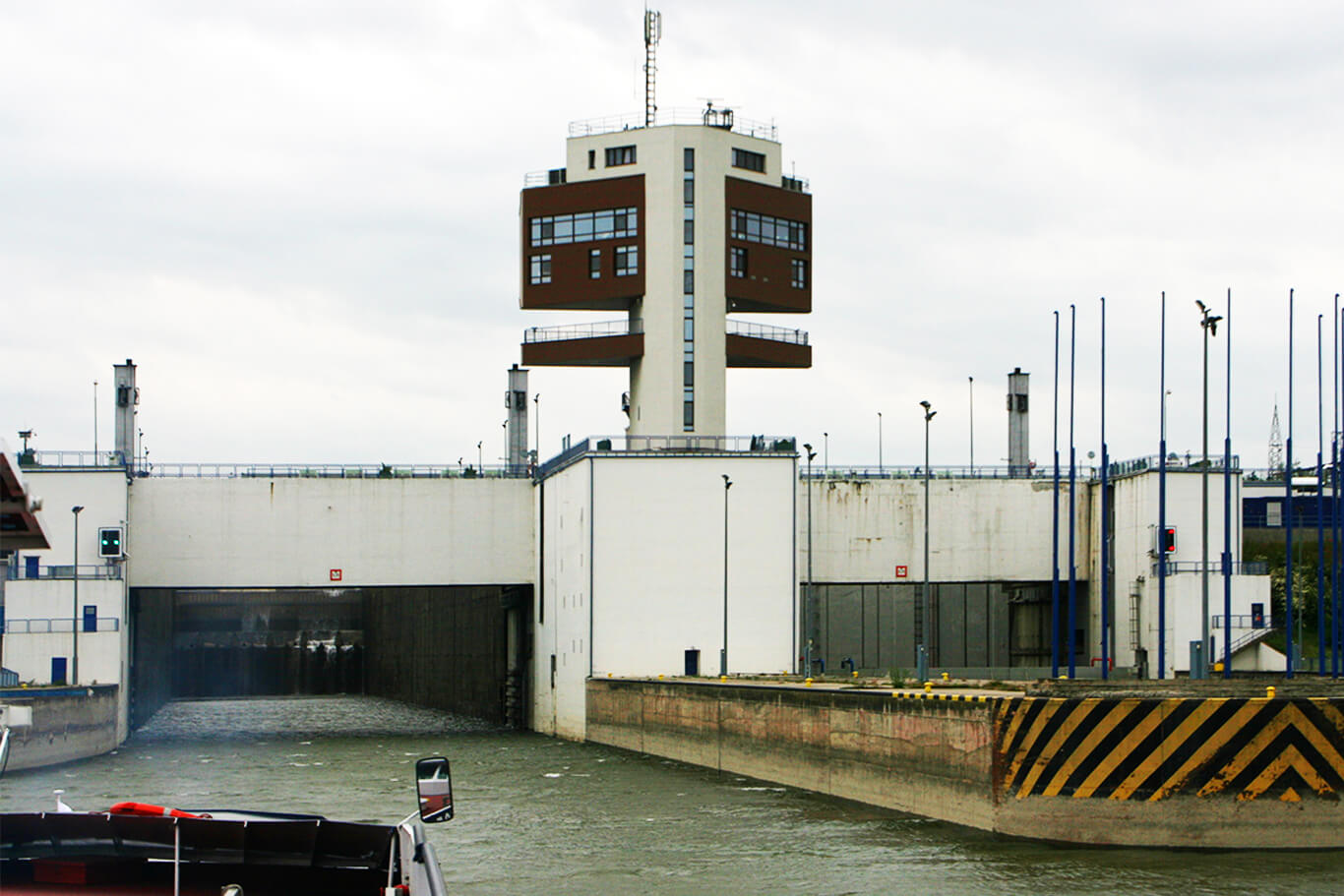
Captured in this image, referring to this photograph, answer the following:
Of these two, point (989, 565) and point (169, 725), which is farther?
point (169, 725)

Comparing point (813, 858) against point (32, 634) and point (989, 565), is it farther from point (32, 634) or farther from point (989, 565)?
point (989, 565)

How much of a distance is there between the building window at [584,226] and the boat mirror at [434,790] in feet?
211

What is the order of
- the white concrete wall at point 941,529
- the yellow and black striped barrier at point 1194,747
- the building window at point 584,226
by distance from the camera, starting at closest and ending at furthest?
the yellow and black striped barrier at point 1194,747
the building window at point 584,226
the white concrete wall at point 941,529

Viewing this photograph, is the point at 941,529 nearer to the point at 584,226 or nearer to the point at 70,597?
the point at 584,226

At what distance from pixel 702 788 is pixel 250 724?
5158 centimetres

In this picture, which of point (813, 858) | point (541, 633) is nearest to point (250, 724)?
point (541, 633)

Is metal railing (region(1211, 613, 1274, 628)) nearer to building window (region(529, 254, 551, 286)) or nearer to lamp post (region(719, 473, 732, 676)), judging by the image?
lamp post (region(719, 473, 732, 676))

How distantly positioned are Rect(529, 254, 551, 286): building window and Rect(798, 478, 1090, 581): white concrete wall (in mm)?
15417

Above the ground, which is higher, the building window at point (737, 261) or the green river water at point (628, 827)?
the building window at point (737, 261)

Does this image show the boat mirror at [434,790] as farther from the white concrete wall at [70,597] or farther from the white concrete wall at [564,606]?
the white concrete wall at [70,597]

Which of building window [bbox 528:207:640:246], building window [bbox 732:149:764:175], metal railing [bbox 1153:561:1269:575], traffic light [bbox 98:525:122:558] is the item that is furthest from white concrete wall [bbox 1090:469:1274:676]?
traffic light [bbox 98:525:122:558]

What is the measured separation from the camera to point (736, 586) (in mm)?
66188

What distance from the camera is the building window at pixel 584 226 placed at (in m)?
74.7

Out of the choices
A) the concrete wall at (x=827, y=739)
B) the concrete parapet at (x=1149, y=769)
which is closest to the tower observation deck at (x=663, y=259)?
the concrete wall at (x=827, y=739)
